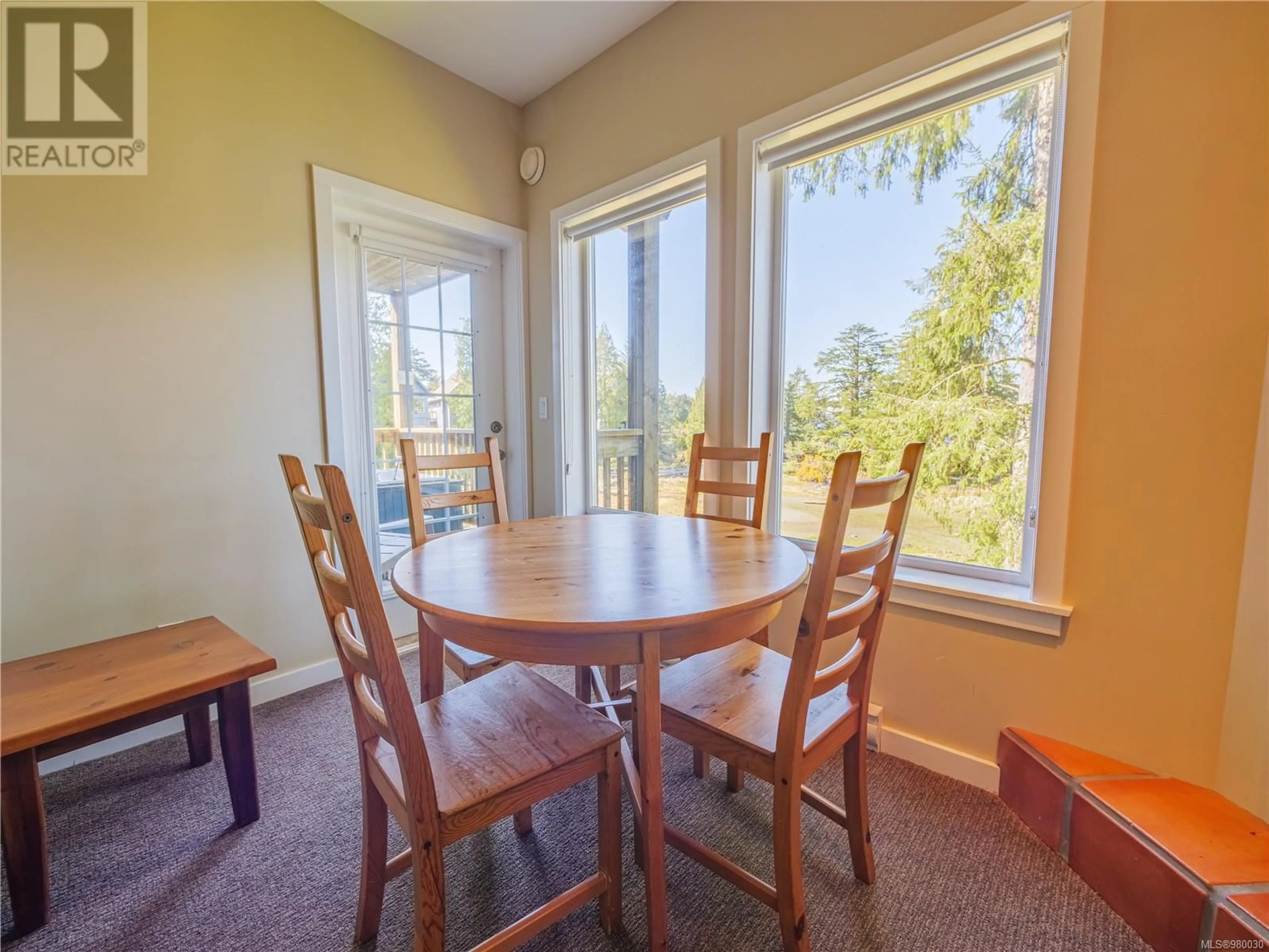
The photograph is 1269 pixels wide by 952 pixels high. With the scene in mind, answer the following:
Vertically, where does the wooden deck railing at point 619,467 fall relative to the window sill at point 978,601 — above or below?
above

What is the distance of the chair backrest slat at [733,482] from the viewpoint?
1.87m

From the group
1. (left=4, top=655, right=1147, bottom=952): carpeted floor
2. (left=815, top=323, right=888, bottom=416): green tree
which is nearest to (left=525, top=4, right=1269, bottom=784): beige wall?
(left=4, top=655, right=1147, bottom=952): carpeted floor

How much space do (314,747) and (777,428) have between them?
2096 millimetres

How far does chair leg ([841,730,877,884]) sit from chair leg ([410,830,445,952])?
856 mm

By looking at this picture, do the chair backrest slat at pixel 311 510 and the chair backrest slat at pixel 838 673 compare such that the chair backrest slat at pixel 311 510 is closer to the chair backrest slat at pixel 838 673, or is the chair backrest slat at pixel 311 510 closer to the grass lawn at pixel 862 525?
the chair backrest slat at pixel 838 673

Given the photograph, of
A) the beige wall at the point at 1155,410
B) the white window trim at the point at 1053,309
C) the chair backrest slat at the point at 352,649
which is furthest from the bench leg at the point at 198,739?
the beige wall at the point at 1155,410

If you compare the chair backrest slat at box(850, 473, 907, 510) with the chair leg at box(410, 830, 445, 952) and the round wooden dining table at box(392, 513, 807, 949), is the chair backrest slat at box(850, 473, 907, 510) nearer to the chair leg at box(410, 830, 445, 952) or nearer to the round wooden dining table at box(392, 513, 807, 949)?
the round wooden dining table at box(392, 513, 807, 949)

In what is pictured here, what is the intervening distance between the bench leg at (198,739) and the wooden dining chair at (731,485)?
1625mm

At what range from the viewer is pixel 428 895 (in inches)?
33.8

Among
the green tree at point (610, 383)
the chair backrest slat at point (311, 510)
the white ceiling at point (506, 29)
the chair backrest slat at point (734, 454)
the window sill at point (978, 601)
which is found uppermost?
the white ceiling at point (506, 29)

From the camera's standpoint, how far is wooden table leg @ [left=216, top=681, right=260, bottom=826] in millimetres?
1455

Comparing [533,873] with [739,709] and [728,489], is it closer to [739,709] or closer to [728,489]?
[739,709]

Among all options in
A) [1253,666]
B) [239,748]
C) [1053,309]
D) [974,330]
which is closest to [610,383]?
[974,330]

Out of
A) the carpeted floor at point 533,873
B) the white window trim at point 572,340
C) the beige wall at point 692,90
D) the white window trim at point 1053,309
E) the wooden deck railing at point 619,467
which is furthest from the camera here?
the wooden deck railing at point 619,467
